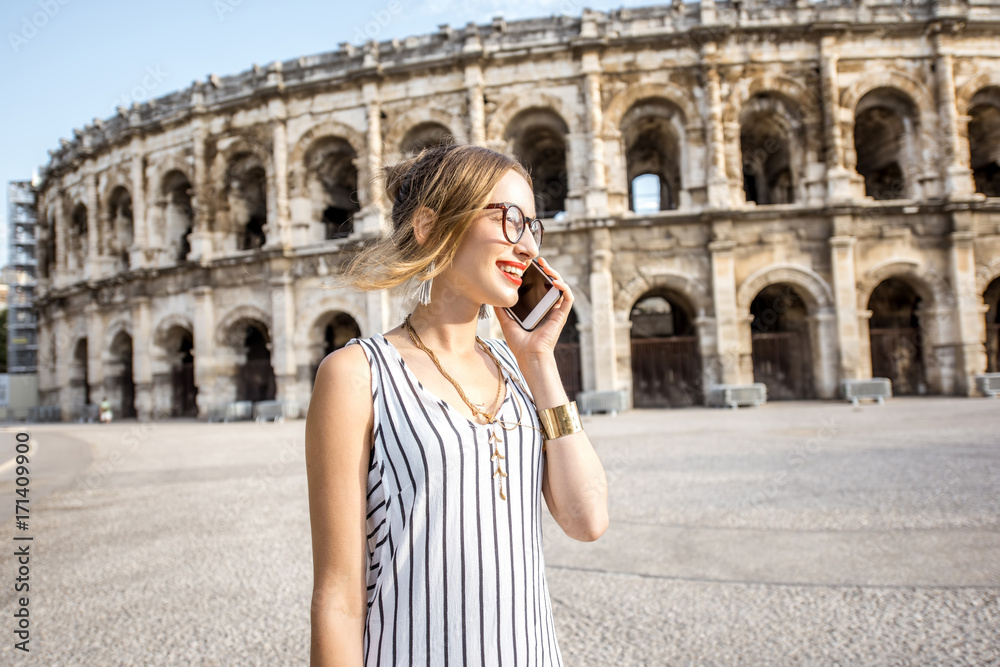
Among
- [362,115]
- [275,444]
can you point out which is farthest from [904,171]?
[275,444]

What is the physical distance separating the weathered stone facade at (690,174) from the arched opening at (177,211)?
1.32 metres

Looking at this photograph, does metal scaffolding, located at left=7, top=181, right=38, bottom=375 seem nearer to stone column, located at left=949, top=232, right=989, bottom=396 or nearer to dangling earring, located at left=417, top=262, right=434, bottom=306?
dangling earring, located at left=417, top=262, right=434, bottom=306

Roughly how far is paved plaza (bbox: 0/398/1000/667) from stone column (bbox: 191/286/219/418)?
10189 mm

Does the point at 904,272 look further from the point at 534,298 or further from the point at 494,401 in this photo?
the point at 494,401

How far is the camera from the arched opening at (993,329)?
16.3m

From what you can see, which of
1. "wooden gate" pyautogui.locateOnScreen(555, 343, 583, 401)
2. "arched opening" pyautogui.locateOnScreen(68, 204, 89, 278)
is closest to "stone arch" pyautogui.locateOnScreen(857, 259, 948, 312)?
"wooden gate" pyautogui.locateOnScreen(555, 343, 583, 401)

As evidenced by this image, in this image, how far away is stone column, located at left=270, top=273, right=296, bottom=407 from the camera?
17.2 metres

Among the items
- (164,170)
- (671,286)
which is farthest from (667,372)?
(164,170)

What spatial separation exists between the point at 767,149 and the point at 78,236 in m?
26.5

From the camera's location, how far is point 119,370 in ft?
69.3

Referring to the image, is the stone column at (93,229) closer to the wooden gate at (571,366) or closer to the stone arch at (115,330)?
the stone arch at (115,330)

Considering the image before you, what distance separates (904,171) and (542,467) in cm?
1918

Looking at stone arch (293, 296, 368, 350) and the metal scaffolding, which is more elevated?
the metal scaffolding

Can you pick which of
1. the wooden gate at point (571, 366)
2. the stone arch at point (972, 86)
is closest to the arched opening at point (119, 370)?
the wooden gate at point (571, 366)
